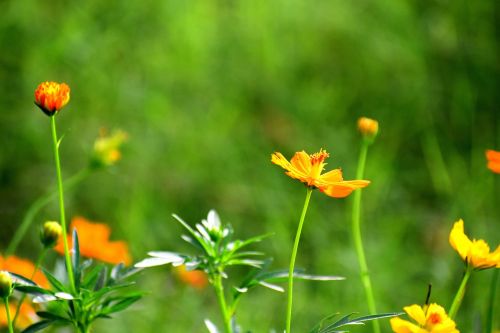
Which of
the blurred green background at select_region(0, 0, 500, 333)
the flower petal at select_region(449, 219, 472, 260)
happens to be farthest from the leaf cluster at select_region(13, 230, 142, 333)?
the blurred green background at select_region(0, 0, 500, 333)

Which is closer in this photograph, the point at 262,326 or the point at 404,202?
the point at 262,326

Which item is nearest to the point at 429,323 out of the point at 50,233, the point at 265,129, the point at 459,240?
the point at 459,240

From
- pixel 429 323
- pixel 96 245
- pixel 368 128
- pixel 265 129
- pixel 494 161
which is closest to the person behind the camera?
pixel 429 323

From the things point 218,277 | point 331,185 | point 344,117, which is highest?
point 331,185

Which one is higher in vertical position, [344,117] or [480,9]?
[480,9]

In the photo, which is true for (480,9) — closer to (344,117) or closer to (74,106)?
(344,117)

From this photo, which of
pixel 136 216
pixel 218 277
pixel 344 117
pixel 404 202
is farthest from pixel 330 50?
pixel 218 277

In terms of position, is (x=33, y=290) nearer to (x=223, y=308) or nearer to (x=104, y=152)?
(x=223, y=308)
